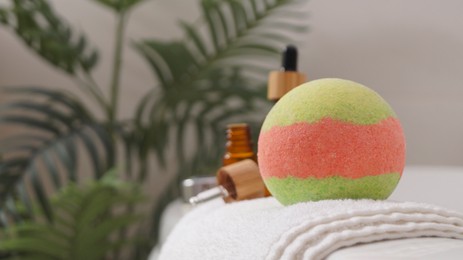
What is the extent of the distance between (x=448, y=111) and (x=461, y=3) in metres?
0.22

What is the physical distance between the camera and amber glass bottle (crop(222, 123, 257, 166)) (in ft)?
2.01

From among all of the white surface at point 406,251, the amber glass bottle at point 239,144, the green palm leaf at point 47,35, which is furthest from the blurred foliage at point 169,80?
the white surface at point 406,251

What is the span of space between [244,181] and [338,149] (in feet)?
0.60

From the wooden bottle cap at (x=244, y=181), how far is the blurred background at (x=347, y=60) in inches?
25.1

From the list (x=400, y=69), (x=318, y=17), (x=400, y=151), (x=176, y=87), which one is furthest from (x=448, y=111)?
(x=400, y=151)

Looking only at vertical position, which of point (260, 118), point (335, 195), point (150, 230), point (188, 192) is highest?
point (335, 195)

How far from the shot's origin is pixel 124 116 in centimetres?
174

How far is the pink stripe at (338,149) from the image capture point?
0.38m

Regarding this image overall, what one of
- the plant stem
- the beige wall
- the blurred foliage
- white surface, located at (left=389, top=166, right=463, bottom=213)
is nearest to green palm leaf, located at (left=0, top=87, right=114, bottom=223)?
the blurred foliage

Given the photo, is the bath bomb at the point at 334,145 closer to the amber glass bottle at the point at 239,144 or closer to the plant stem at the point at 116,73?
the amber glass bottle at the point at 239,144

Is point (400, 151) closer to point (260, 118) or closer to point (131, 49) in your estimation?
point (260, 118)

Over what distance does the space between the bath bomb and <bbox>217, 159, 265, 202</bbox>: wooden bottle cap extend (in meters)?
0.13

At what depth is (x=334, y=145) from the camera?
38 cm

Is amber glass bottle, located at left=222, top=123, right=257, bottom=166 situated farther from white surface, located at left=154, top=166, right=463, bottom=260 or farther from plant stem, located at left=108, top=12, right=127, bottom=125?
plant stem, located at left=108, top=12, right=127, bottom=125
